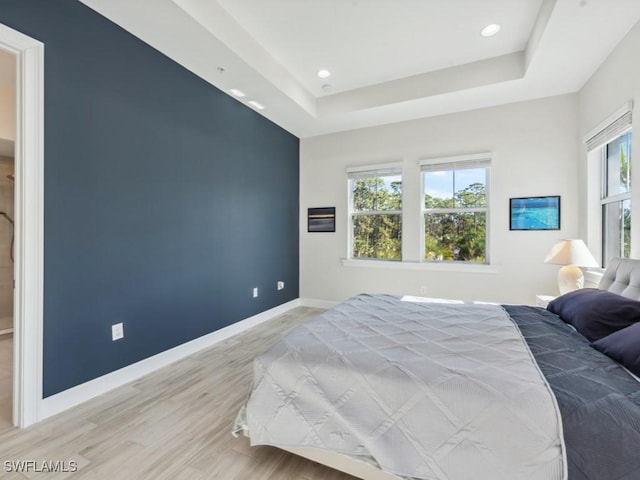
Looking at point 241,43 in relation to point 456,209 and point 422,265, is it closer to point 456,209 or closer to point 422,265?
point 456,209

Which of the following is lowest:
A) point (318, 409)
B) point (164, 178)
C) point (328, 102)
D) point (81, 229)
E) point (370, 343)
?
point (318, 409)

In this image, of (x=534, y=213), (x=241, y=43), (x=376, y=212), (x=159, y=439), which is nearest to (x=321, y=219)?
(x=376, y=212)

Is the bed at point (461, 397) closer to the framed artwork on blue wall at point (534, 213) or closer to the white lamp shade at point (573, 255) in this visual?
the white lamp shade at point (573, 255)

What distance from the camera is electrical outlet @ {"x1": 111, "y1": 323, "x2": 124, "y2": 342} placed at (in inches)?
90.1

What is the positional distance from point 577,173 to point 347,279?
3.14 metres

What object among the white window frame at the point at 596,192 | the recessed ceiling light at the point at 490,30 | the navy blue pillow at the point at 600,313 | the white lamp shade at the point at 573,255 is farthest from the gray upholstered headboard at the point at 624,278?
the recessed ceiling light at the point at 490,30

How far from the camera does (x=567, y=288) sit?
9.44 ft

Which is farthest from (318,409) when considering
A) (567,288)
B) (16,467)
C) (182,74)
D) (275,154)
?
(275,154)

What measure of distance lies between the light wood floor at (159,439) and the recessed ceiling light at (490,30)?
3.59 metres

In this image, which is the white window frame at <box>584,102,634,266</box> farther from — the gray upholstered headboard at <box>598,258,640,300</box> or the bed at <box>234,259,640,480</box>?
the bed at <box>234,259,640,480</box>

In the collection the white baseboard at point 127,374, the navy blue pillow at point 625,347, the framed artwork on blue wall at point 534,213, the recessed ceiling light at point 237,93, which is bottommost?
the white baseboard at point 127,374

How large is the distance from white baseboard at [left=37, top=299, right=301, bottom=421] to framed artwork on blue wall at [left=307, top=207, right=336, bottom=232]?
1.89 m

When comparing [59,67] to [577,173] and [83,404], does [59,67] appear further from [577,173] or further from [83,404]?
[577,173]

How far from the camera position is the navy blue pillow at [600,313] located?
160 cm
